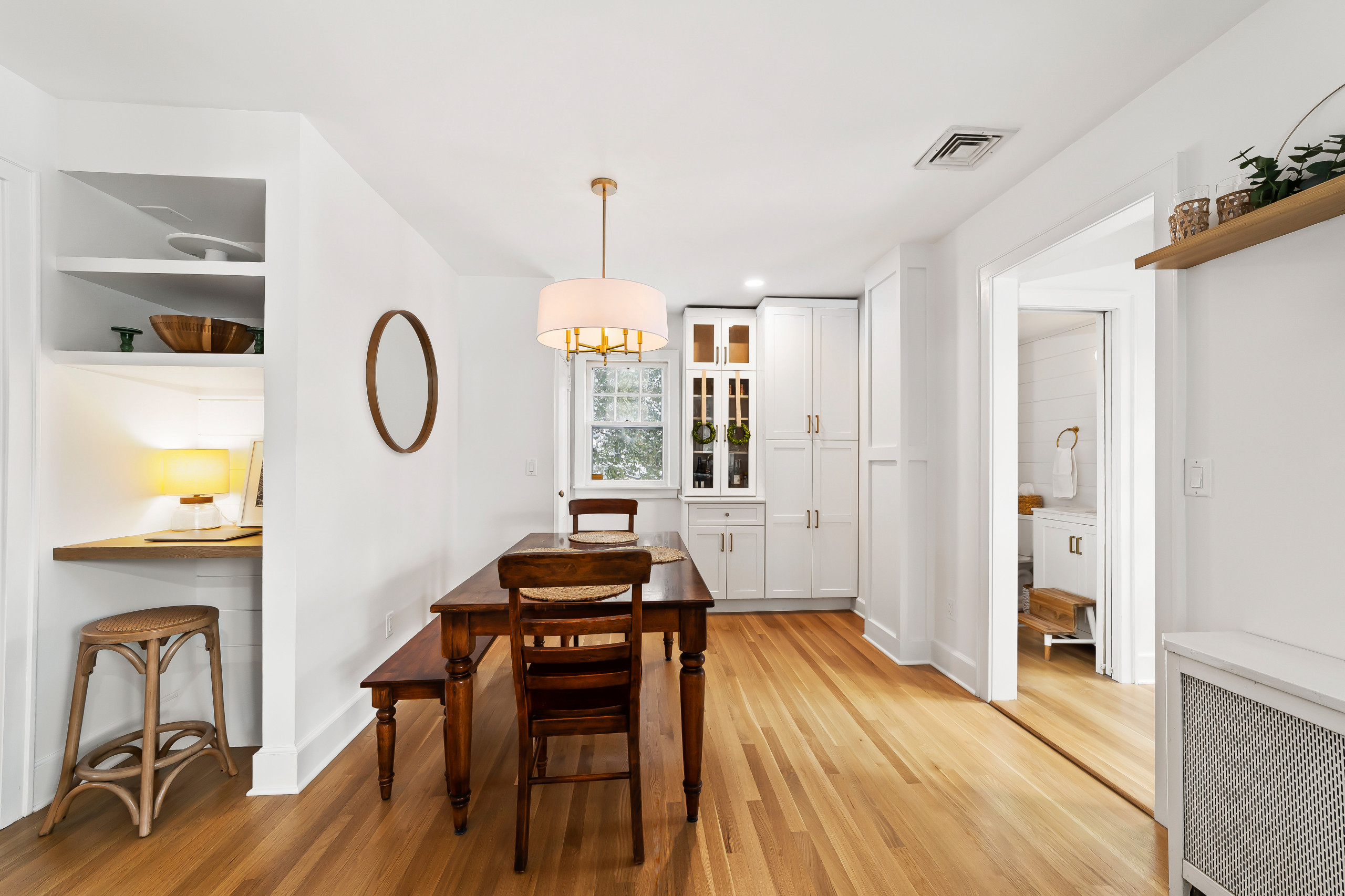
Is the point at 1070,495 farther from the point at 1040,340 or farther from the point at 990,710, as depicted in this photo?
the point at 990,710

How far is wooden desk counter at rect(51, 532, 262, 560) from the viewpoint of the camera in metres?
2.09

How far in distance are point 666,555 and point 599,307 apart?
3.71 ft

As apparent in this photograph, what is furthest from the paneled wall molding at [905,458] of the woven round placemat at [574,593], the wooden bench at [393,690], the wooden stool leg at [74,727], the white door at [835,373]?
the wooden stool leg at [74,727]

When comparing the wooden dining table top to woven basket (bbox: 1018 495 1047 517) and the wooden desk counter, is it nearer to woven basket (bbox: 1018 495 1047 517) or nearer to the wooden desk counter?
the wooden desk counter

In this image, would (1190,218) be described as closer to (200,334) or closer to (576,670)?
(576,670)

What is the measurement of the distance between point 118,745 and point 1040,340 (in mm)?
5793

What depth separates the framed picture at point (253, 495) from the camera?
8.47ft

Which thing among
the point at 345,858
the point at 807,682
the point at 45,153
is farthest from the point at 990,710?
the point at 45,153

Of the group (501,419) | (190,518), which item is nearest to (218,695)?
(190,518)

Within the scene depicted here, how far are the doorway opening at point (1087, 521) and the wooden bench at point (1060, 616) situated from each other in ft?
0.04

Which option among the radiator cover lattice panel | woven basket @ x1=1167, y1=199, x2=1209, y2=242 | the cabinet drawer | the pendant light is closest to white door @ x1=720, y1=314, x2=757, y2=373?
the cabinet drawer

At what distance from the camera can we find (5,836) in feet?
6.26

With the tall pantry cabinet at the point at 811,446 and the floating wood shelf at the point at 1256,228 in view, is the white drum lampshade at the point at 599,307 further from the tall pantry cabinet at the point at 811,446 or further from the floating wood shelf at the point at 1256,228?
the tall pantry cabinet at the point at 811,446

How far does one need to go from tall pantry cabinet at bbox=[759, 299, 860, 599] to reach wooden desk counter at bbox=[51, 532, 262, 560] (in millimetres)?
3445
